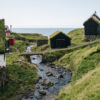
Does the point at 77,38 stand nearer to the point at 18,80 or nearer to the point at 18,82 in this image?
the point at 18,80

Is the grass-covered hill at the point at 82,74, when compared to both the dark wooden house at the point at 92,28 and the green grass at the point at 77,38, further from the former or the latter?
the dark wooden house at the point at 92,28

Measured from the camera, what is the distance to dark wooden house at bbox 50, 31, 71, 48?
64875 mm

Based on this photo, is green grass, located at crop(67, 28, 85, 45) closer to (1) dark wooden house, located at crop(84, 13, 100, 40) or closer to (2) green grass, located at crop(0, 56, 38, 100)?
(1) dark wooden house, located at crop(84, 13, 100, 40)

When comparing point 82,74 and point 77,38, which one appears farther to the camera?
point 77,38

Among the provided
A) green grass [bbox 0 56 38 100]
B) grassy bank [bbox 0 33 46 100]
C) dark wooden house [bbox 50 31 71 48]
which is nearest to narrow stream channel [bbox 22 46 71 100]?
grassy bank [bbox 0 33 46 100]

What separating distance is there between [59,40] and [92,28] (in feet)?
52.9

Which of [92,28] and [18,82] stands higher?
[92,28]

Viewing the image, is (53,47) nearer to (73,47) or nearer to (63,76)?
(73,47)

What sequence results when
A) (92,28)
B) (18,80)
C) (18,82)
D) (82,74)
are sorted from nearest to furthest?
(82,74), (18,82), (18,80), (92,28)

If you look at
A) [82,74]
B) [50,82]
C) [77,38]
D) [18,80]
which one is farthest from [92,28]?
[18,80]

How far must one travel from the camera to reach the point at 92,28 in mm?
71375

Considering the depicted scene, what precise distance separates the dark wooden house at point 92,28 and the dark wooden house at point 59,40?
38.1 ft

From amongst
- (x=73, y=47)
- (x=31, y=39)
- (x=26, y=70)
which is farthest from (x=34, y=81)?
(x=31, y=39)

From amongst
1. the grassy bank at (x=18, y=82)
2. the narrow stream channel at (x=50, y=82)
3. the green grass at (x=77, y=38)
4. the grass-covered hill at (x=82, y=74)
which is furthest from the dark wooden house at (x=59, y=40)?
the grassy bank at (x=18, y=82)
